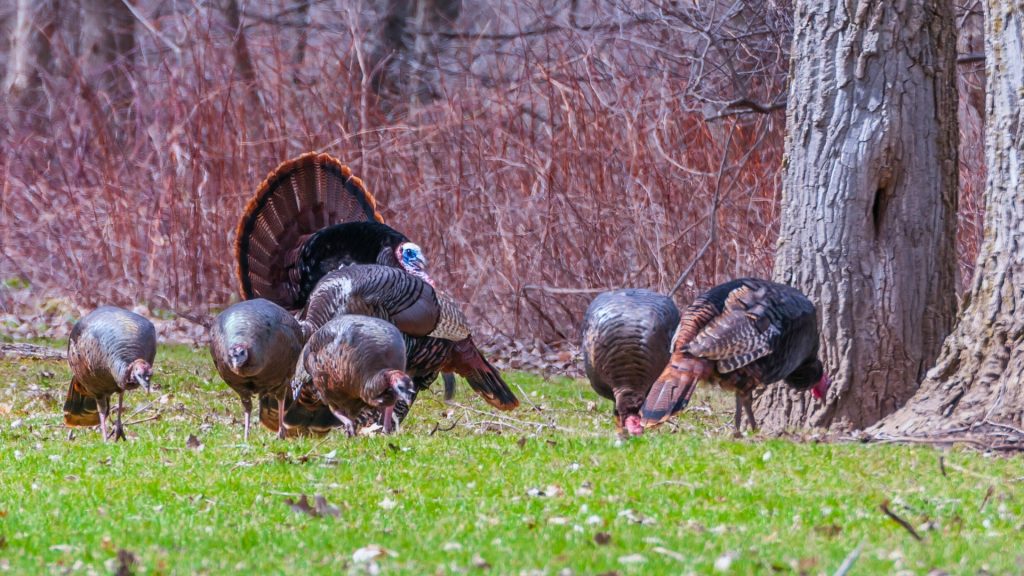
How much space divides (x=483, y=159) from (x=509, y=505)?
8692 mm

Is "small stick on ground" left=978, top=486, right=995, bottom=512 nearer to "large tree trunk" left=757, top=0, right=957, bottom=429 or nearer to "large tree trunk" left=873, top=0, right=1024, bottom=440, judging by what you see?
"large tree trunk" left=873, top=0, right=1024, bottom=440

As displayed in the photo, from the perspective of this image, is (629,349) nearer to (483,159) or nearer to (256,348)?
(256,348)

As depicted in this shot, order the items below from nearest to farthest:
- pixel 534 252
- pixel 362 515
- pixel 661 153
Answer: pixel 362 515 < pixel 661 153 < pixel 534 252

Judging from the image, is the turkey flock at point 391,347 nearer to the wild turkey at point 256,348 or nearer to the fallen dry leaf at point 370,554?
the wild turkey at point 256,348

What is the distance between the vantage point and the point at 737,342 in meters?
7.38

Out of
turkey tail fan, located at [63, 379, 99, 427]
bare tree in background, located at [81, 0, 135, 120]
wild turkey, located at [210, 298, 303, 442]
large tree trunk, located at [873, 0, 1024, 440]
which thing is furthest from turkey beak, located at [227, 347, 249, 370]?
bare tree in background, located at [81, 0, 135, 120]

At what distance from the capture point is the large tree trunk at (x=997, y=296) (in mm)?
7230

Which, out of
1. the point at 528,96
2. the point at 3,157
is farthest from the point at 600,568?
the point at 3,157

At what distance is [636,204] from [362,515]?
797cm

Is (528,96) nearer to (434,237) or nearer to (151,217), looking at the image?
(434,237)

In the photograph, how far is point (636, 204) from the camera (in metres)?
13.3

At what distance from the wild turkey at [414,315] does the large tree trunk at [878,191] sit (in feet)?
7.94

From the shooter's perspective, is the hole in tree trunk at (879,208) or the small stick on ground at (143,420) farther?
the small stick on ground at (143,420)

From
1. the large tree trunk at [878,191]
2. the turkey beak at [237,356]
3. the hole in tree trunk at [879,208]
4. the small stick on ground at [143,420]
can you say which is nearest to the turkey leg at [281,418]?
the turkey beak at [237,356]
